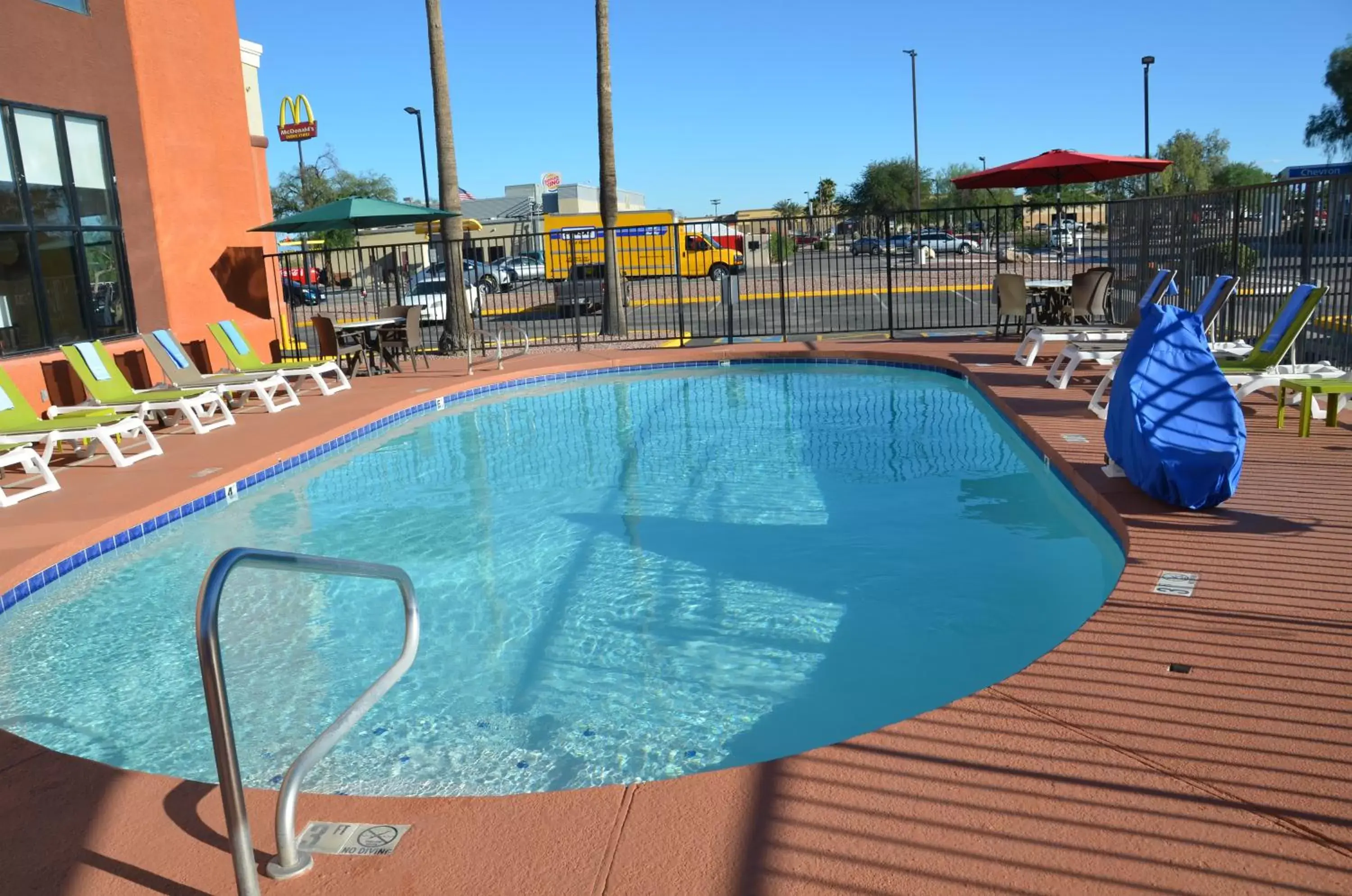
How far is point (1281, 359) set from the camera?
8.00 metres

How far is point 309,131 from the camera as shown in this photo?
3547 cm

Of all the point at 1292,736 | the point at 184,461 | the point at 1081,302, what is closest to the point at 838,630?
the point at 1292,736

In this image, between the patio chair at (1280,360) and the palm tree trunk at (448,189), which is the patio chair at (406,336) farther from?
the patio chair at (1280,360)

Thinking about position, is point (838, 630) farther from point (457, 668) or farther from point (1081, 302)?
point (1081, 302)

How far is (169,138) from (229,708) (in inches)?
453

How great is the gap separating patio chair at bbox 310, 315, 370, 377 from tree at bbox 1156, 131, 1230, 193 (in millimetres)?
52657

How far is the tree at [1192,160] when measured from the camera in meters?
58.9

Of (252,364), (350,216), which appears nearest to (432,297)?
(350,216)

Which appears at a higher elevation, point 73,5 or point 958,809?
point 73,5

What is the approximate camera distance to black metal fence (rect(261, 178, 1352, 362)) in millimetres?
9383

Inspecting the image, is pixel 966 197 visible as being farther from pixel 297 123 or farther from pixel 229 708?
pixel 229 708

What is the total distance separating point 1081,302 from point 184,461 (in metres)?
10.3

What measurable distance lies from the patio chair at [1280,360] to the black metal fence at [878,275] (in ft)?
3.45

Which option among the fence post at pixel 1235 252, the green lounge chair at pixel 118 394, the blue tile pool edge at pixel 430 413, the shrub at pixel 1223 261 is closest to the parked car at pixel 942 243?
the blue tile pool edge at pixel 430 413
